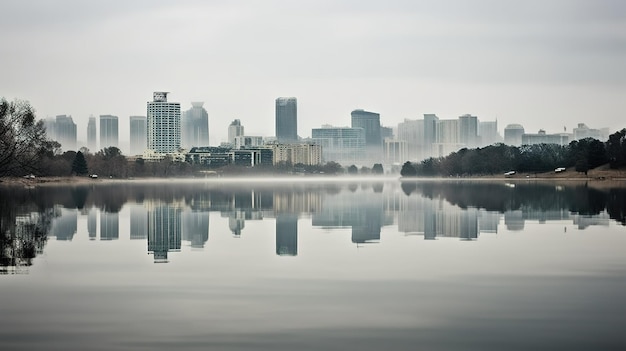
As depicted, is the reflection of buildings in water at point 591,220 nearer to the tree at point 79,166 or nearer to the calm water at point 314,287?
the calm water at point 314,287

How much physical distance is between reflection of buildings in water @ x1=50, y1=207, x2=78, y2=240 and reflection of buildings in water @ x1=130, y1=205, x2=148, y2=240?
85.8 inches

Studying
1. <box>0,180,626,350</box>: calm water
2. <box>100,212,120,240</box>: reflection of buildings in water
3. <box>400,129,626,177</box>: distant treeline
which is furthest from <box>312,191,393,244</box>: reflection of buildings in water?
<box>400,129,626,177</box>: distant treeline

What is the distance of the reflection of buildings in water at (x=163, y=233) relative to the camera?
22406 millimetres

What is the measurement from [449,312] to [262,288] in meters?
4.08

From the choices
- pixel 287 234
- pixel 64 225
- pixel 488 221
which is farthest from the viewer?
pixel 488 221

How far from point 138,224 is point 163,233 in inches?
189

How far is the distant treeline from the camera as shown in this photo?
417ft

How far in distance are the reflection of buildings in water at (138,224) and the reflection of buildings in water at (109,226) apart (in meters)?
0.60

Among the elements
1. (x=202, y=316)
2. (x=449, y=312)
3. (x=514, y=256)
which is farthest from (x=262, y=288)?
(x=514, y=256)

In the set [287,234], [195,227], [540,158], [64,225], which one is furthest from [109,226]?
[540,158]

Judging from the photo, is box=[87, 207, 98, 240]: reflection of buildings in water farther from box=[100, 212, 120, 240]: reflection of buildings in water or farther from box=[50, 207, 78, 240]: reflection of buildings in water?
box=[50, 207, 78, 240]: reflection of buildings in water

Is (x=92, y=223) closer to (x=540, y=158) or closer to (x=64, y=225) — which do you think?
(x=64, y=225)

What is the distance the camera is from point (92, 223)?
32.9m

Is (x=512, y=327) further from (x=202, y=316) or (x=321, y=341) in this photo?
(x=202, y=316)
